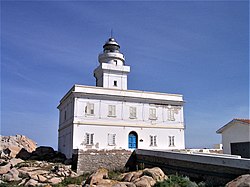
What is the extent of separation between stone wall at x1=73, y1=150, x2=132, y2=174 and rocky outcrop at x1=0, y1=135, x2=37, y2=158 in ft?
29.3

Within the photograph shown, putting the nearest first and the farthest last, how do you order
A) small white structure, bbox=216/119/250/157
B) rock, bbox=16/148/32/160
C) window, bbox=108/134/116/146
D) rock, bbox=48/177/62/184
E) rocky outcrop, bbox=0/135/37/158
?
rock, bbox=48/177/62/184 < small white structure, bbox=216/119/250/157 < window, bbox=108/134/116/146 < rock, bbox=16/148/32/160 < rocky outcrop, bbox=0/135/37/158

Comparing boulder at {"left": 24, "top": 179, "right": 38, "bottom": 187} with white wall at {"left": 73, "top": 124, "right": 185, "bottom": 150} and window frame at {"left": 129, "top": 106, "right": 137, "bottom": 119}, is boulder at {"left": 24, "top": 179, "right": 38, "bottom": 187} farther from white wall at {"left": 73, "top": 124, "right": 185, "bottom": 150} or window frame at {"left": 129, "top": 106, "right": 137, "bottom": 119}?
window frame at {"left": 129, "top": 106, "right": 137, "bottom": 119}

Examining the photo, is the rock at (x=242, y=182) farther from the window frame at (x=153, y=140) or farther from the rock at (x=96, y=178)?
the window frame at (x=153, y=140)

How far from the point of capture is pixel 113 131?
23969 millimetres

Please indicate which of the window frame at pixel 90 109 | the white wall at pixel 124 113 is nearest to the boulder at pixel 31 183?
the white wall at pixel 124 113

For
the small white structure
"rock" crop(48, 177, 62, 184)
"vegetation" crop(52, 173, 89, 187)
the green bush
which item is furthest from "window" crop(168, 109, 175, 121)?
the green bush

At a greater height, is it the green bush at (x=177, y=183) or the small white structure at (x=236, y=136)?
the small white structure at (x=236, y=136)

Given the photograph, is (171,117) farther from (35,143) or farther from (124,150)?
(35,143)

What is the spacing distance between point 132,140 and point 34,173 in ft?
30.9

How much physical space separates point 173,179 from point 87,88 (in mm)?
12908

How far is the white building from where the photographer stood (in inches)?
914

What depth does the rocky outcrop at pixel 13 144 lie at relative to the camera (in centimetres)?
2709

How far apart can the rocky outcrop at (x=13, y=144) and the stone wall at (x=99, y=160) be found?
8920 mm

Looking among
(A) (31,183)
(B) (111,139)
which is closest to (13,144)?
(B) (111,139)
